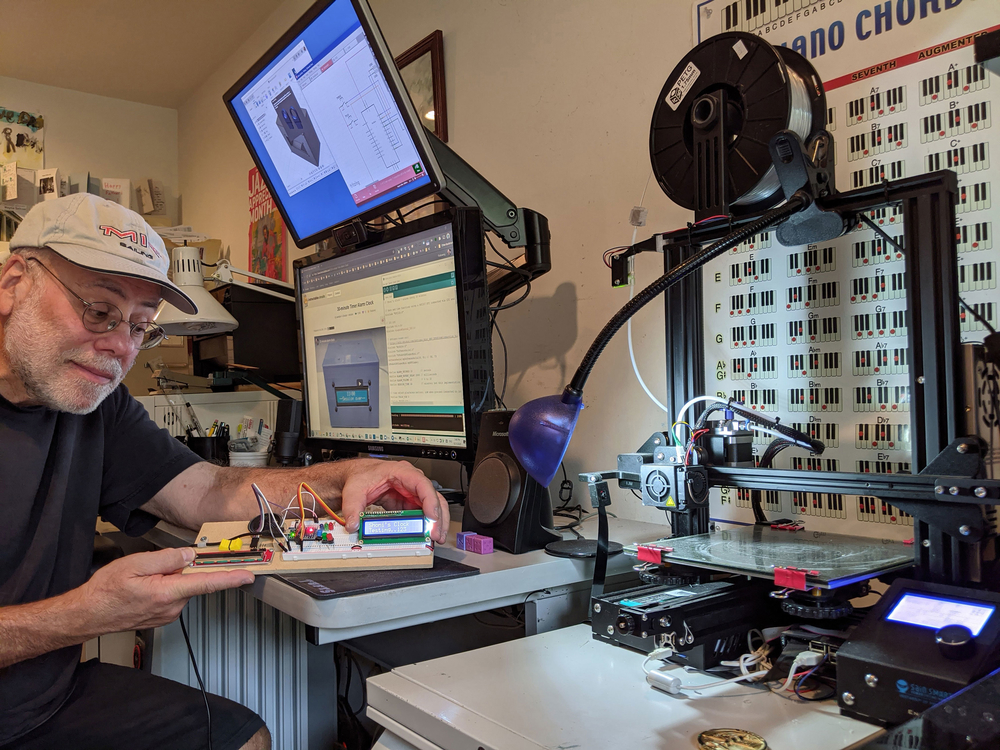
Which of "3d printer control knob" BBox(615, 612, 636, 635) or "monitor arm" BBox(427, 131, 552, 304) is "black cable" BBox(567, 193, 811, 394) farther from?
"monitor arm" BBox(427, 131, 552, 304)

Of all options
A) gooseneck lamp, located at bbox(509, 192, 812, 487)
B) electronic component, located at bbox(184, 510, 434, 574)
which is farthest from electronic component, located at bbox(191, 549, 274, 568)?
gooseneck lamp, located at bbox(509, 192, 812, 487)

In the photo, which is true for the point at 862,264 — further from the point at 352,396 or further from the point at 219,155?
the point at 219,155

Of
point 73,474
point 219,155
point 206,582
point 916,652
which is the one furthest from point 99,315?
point 219,155

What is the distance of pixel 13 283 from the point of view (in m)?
1.08

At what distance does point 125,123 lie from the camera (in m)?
3.68

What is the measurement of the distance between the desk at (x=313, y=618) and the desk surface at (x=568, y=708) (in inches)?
2.8

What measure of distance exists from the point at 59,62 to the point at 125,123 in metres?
0.49

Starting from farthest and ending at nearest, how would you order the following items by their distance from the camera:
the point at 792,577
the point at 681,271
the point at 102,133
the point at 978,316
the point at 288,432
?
1. the point at 102,133
2. the point at 288,432
3. the point at 978,316
4. the point at 681,271
5. the point at 792,577

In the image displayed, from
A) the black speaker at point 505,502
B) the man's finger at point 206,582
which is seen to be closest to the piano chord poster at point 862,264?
the black speaker at point 505,502

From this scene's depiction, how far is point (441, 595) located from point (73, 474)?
28.4 inches

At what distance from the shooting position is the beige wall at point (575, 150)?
1.35 meters

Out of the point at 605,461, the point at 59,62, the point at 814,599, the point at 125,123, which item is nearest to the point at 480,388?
the point at 605,461

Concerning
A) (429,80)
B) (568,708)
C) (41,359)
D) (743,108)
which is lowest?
(568,708)

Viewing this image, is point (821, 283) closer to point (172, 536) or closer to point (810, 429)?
point (810, 429)
